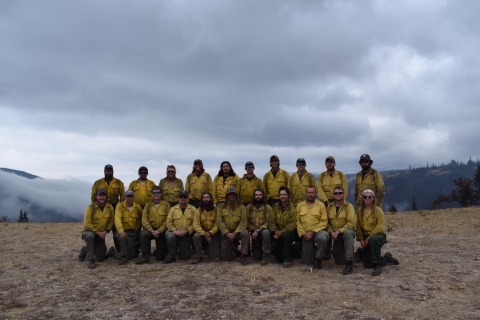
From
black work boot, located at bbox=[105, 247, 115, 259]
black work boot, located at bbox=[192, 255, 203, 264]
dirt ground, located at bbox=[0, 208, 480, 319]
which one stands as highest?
black work boot, located at bbox=[105, 247, 115, 259]

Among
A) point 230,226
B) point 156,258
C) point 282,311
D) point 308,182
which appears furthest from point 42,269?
A: point 308,182

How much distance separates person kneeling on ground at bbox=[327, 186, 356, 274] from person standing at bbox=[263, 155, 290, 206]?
181 cm

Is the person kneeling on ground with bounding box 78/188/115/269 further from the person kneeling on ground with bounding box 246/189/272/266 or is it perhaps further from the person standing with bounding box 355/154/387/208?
the person standing with bounding box 355/154/387/208

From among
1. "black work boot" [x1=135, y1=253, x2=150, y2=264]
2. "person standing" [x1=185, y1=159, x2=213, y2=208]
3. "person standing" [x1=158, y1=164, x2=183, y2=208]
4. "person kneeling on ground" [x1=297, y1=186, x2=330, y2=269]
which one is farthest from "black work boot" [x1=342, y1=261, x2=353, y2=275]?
"person standing" [x1=158, y1=164, x2=183, y2=208]

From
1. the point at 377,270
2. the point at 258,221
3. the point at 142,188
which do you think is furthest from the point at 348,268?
the point at 142,188

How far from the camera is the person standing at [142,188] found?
10.6 meters

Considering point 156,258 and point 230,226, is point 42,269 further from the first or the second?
point 230,226

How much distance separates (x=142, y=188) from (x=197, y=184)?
1670 mm

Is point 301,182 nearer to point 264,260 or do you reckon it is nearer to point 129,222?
point 264,260

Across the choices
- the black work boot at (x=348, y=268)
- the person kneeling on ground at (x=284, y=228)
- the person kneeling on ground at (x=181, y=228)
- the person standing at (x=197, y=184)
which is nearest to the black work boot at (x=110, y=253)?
the person kneeling on ground at (x=181, y=228)

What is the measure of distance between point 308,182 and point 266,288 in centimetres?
381

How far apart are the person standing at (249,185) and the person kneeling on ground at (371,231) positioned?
3079mm

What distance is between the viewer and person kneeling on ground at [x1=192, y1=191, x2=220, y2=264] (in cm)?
963

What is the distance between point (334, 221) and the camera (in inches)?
341
